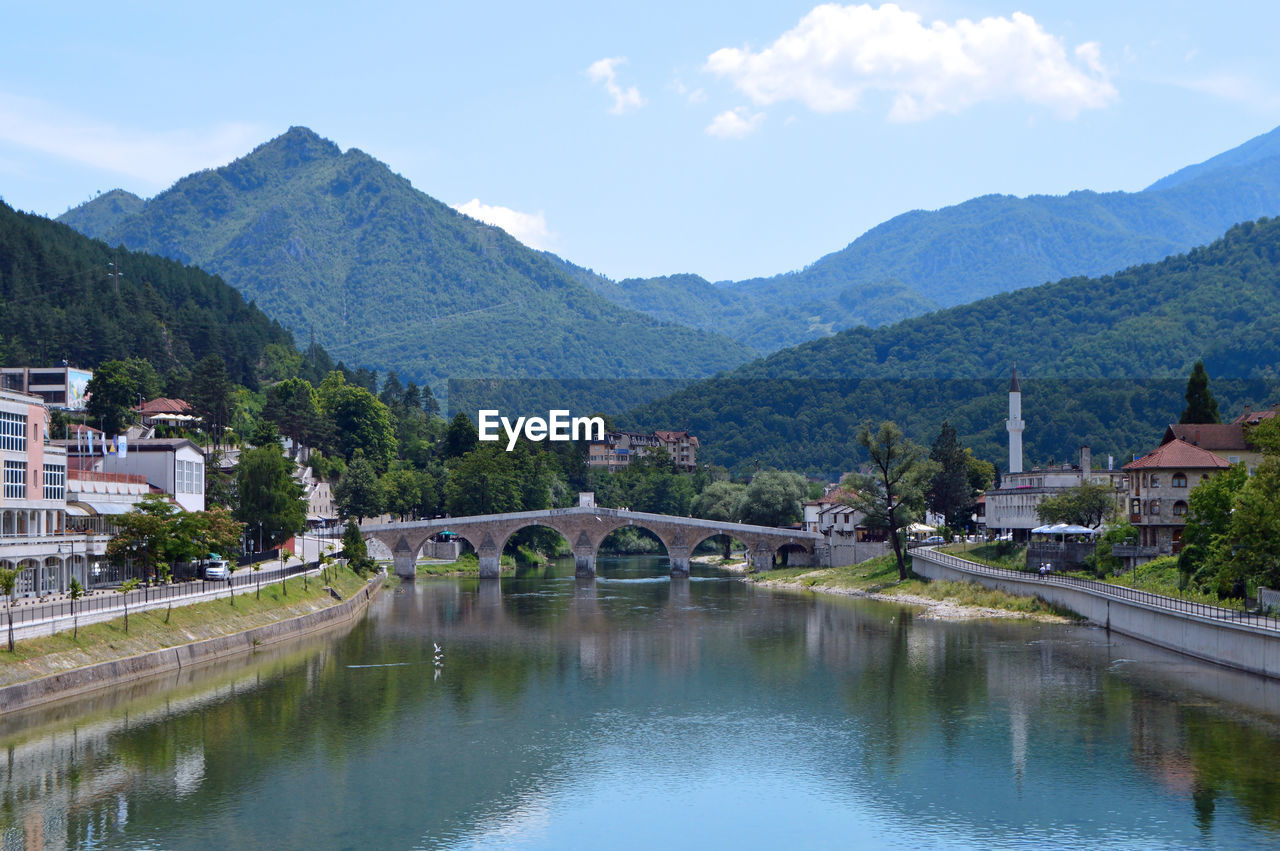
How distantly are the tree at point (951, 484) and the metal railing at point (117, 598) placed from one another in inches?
1973

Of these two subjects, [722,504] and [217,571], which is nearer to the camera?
[217,571]

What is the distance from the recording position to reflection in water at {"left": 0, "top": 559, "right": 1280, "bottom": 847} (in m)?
29.8

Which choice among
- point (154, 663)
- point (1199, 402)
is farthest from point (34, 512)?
point (1199, 402)

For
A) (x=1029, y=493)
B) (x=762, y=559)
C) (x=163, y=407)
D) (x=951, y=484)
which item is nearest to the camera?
(x=1029, y=493)

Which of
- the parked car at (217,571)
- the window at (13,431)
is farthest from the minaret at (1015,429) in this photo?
the window at (13,431)

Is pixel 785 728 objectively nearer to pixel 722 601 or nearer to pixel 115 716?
pixel 115 716

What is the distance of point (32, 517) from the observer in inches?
2133

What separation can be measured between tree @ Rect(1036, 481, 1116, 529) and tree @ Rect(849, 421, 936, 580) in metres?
12.6

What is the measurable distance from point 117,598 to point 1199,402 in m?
60.0

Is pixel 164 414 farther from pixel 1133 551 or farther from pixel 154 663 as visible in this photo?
pixel 1133 551

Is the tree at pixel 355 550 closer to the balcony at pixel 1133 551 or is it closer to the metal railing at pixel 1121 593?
the metal railing at pixel 1121 593

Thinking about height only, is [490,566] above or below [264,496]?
below

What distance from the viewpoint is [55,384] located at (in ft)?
367

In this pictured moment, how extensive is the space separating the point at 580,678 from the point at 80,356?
89.8 meters
